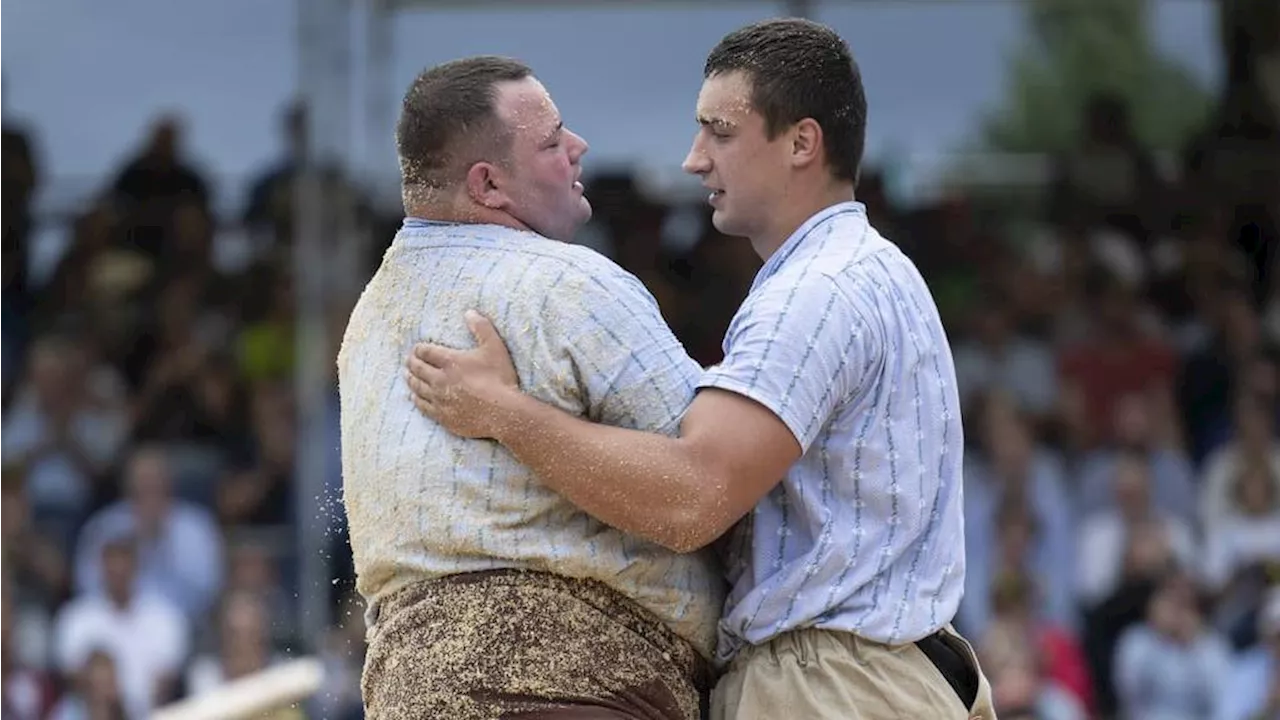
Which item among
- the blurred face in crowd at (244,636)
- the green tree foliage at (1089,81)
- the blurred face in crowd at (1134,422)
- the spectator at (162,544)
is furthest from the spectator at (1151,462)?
the spectator at (162,544)

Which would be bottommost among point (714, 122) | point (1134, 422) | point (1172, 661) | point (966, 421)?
point (1172, 661)

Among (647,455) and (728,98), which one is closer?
(647,455)

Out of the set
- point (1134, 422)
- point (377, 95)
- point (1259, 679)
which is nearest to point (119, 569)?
point (377, 95)

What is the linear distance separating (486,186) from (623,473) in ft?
1.57

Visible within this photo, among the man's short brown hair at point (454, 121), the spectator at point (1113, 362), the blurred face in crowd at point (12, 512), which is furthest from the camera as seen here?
the blurred face in crowd at point (12, 512)

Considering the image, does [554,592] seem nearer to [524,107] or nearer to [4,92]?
[524,107]

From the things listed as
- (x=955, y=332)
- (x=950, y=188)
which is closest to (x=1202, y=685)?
(x=955, y=332)

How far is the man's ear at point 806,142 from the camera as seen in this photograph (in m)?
3.04

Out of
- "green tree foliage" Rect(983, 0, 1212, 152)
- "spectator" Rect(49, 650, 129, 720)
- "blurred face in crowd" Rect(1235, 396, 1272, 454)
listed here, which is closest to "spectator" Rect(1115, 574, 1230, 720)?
"blurred face in crowd" Rect(1235, 396, 1272, 454)

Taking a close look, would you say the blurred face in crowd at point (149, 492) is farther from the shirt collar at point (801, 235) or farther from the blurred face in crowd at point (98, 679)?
the shirt collar at point (801, 235)

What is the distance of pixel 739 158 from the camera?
121 inches

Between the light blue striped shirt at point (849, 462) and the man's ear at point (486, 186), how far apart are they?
0.38 m

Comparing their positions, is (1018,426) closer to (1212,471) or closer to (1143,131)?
(1212,471)

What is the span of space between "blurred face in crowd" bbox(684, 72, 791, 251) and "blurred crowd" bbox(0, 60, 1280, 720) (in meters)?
4.45
